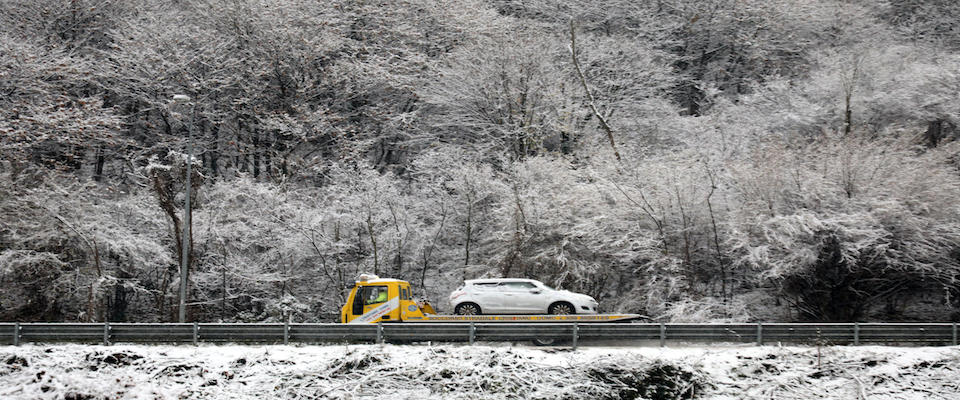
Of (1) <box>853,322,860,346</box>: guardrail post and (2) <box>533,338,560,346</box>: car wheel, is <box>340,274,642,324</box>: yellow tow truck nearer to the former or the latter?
(2) <box>533,338,560,346</box>: car wheel

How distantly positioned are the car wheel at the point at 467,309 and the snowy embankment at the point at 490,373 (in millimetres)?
2957

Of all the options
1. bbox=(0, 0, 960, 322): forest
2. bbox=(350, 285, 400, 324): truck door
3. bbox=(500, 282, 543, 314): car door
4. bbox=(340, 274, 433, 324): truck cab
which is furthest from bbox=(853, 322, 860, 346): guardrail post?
bbox=(350, 285, 400, 324): truck door

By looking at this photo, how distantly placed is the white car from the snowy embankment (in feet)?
8.11

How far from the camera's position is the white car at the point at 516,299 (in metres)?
18.2

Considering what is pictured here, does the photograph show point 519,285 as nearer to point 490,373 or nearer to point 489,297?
point 489,297

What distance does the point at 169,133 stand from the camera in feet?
110

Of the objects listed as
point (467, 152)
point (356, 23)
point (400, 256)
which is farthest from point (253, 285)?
point (356, 23)

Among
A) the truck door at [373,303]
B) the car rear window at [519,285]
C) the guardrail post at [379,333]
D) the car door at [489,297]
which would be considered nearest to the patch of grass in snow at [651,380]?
the car rear window at [519,285]

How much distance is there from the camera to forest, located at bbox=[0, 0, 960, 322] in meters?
21.0

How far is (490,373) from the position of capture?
14812mm

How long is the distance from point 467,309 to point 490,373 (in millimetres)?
4127

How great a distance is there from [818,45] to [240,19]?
3145 cm

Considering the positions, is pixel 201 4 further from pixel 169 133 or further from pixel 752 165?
pixel 752 165

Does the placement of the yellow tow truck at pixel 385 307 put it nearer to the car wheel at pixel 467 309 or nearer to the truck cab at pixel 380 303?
the truck cab at pixel 380 303
